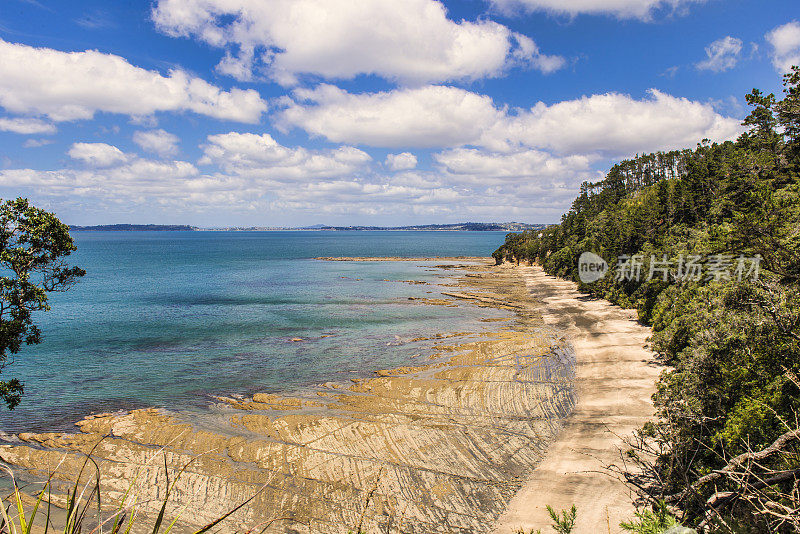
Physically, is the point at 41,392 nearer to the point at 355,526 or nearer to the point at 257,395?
the point at 257,395

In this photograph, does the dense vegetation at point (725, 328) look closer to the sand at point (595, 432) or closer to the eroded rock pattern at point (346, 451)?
the sand at point (595, 432)

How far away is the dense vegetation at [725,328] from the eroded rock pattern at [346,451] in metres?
6.19

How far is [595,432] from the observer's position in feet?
70.6

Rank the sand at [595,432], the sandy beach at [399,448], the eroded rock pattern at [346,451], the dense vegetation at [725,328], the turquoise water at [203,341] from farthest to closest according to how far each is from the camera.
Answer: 1. the turquoise water at [203,341]
2. the eroded rock pattern at [346,451]
3. the sandy beach at [399,448]
4. the sand at [595,432]
5. the dense vegetation at [725,328]

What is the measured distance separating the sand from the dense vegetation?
1284 mm

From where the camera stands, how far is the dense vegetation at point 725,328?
357 inches

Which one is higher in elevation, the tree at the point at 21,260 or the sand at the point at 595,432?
the tree at the point at 21,260

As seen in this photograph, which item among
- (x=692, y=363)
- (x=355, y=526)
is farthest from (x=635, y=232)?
(x=355, y=526)

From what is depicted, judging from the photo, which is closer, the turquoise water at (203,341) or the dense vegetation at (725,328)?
the dense vegetation at (725,328)

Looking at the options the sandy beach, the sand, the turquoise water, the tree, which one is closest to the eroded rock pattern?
the sandy beach

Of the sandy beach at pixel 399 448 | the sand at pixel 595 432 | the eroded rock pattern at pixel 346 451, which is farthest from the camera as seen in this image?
the eroded rock pattern at pixel 346 451

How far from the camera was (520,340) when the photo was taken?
129 feet

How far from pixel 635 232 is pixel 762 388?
41.4 metres

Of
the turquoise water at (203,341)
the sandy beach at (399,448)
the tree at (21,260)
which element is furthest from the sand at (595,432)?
the tree at (21,260)
